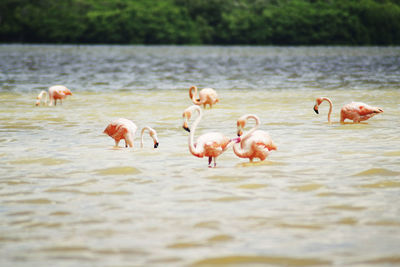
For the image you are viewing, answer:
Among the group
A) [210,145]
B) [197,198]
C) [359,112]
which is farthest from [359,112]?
[197,198]

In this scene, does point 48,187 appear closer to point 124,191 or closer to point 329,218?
point 124,191

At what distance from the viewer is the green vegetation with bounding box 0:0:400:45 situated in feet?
389

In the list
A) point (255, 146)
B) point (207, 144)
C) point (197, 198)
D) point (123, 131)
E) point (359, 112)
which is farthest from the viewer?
point (359, 112)

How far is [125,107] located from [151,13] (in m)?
110

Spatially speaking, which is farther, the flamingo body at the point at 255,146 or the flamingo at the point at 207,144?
the flamingo body at the point at 255,146

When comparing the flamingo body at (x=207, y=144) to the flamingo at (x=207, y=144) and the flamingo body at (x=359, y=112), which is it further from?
the flamingo body at (x=359, y=112)

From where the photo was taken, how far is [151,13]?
4980 inches

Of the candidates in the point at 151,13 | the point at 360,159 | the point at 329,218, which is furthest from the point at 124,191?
the point at 151,13

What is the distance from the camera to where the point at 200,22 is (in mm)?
126000

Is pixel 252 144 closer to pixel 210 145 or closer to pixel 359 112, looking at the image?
pixel 210 145

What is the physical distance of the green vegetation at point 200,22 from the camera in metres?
119

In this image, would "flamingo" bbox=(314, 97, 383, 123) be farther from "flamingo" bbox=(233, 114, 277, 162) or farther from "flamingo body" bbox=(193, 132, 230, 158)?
"flamingo body" bbox=(193, 132, 230, 158)

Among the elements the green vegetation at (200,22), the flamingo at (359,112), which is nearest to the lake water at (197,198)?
the flamingo at (359,112)

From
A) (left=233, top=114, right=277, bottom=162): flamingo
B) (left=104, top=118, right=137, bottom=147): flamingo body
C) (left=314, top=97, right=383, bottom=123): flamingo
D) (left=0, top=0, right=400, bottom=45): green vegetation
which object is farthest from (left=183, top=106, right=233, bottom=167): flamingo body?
(left=0, top=0, right=400, bottom=45): green vegetation
